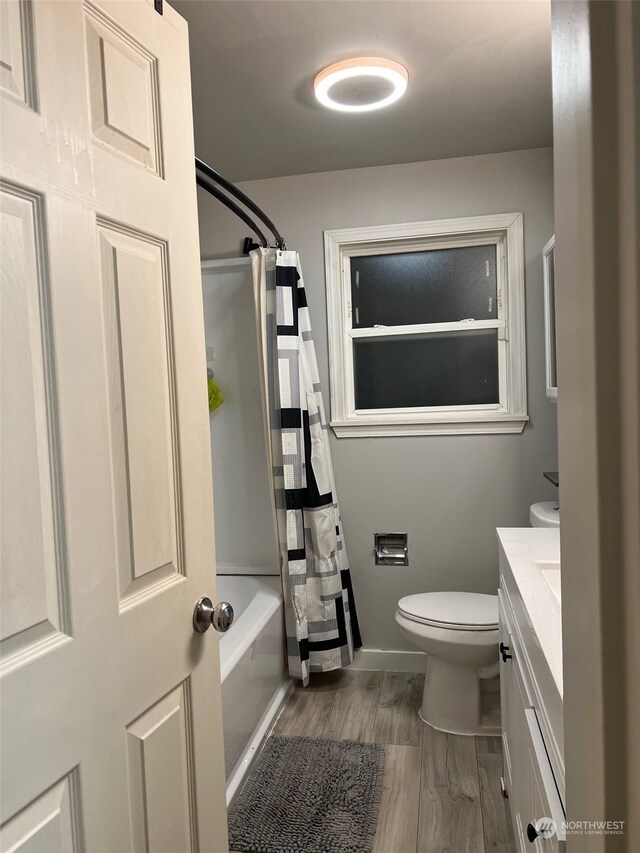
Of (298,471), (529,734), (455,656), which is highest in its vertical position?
(298,471)

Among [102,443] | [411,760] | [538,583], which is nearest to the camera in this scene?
[102,443]

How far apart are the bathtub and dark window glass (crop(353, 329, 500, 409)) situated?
3.60 ft

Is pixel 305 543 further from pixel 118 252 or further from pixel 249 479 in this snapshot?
pixel 118 252

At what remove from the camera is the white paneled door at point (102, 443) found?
2.41ft

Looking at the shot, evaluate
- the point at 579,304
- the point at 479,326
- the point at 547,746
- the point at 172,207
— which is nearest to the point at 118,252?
the point at 172,207

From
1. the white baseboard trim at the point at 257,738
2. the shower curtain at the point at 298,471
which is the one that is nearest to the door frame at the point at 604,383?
the white baseboard trim at the point at 257,738

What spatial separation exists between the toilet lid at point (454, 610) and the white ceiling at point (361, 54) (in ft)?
6.58

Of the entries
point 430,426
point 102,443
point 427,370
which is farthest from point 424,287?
point 102,443

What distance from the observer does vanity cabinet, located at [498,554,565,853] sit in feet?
3.19

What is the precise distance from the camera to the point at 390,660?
2971 millimetres

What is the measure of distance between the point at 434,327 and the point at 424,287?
209mm

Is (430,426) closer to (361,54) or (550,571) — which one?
(550,571)

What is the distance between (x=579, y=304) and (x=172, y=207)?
0.89 m

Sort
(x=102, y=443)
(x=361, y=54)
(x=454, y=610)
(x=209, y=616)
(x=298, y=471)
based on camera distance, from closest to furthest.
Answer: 1. (x=102, y=443)
2. (x=209, y=616)
3. (x=361, y=54)
4. (x=454, y=610)
5. (x=298, y=471)
